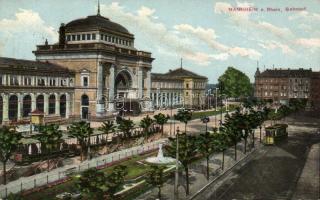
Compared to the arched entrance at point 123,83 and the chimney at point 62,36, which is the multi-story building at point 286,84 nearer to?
the arched entrance at point 123,83

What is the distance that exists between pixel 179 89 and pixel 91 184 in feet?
423

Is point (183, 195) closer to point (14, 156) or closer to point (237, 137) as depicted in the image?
point (237, 137)

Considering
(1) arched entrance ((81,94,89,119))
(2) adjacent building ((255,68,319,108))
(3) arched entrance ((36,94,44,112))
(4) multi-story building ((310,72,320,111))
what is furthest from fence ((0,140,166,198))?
(2) adjacent building ((255,68,319,108))

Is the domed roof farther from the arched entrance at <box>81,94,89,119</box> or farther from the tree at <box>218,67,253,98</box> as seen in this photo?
the tree at <box>218,67,253,98</box>

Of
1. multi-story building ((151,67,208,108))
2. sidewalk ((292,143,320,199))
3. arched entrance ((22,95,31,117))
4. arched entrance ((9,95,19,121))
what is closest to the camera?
sidewalk ((292,143,320,199))

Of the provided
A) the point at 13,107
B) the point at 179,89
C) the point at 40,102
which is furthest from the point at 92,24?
the point at 179,89

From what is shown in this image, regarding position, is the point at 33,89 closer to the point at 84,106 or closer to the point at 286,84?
the point at 84,106

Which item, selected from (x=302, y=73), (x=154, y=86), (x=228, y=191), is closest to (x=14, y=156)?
(x=228, y=191)

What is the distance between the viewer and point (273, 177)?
4544 cm

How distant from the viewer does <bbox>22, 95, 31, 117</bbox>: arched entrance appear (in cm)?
7874

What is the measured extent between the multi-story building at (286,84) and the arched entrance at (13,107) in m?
145

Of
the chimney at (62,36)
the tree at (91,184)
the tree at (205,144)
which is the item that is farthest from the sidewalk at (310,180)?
the chimney at (62,36)

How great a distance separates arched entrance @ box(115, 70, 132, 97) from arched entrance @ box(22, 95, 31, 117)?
2802 centimetres

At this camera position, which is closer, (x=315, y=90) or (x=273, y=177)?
(x=273, y=177)
